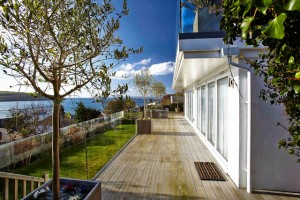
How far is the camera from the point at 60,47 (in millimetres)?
1817

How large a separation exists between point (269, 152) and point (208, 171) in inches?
56.5

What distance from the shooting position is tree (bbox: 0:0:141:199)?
166cm

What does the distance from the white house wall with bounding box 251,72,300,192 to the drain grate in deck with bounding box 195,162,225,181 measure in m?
0.81

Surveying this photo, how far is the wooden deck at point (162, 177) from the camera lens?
3316mm

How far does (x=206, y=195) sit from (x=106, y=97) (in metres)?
2.53

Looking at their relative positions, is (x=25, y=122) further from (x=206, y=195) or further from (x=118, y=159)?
(x=206, y=195)

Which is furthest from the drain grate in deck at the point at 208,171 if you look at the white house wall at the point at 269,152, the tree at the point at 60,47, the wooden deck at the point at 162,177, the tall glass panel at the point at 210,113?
the tree at the point at 60,47

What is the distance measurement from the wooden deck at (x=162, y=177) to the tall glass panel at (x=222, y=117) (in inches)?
21.5

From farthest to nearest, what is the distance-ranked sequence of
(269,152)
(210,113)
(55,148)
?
(210,113), (269,152), (55,148)

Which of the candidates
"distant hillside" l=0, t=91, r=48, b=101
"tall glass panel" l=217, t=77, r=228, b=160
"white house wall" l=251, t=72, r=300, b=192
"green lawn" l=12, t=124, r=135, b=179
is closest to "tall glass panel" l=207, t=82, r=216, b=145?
"tall glass panel" l=217, t=77, r=228, b=160

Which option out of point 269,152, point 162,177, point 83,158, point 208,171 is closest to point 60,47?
point 162,177

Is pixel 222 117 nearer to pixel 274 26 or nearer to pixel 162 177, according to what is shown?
pixel 162 177

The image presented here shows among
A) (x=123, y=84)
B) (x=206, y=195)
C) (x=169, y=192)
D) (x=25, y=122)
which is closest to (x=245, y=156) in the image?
(x=206, y=195)

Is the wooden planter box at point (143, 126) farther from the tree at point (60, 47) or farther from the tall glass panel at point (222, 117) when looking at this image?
the tree at point (60, 47)
